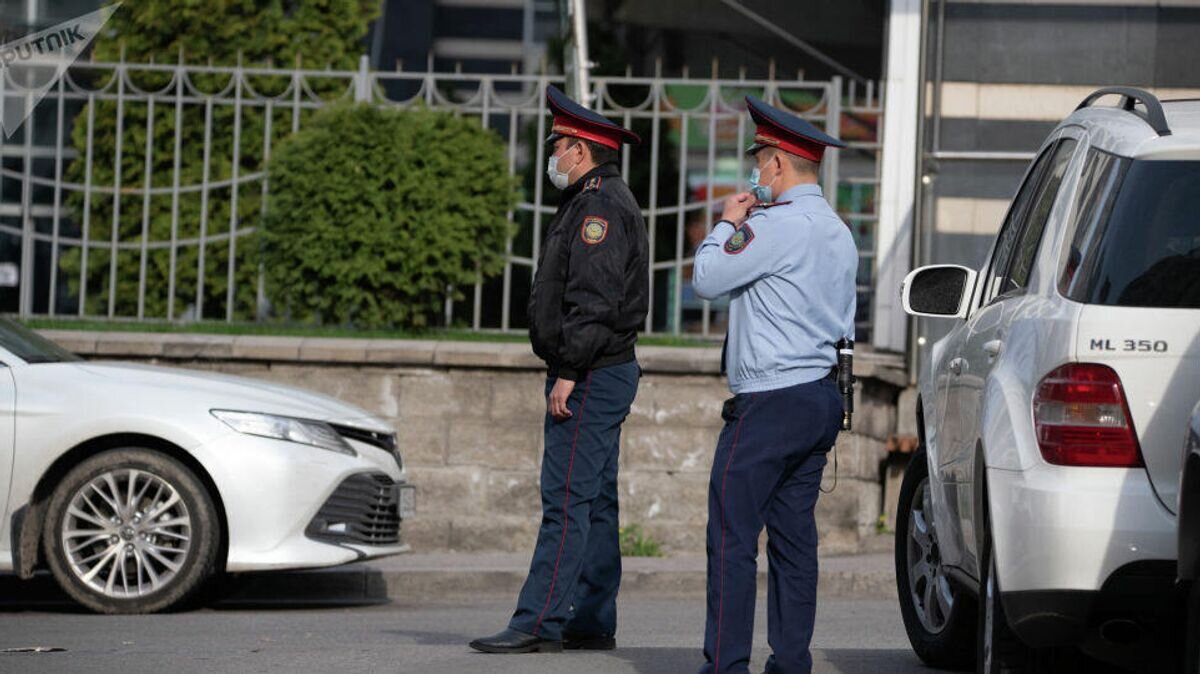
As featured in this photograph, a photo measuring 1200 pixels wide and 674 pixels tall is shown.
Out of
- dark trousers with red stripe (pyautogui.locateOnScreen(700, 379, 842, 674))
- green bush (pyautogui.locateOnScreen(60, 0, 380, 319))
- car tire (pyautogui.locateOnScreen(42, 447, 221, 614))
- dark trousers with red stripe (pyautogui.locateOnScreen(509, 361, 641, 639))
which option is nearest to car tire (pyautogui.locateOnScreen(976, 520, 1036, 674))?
dark trousers with red stripe (pyautogui.locateOnScreen(700, 379, 842, 674))

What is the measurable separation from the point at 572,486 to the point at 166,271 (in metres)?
7.03

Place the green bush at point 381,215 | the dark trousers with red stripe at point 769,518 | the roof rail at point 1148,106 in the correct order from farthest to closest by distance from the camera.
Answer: the green bush at point 381,215 → the dark trousers with red stripe at point 769,518 → the roof rail at point 1148,106

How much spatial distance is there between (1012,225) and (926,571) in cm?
127

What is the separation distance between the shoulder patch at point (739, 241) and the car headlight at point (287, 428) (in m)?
3.90

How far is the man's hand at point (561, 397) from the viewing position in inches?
273

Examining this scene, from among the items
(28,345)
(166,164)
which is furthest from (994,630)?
(166,164)

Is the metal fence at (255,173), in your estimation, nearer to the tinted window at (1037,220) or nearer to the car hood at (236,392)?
the car hood at (236,392)

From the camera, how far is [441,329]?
12.6 meters

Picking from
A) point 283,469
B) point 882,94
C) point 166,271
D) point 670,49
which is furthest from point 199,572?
point 670,49

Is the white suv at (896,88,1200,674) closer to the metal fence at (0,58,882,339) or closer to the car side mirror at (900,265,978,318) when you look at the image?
the car side mirror at (900,265,978,318)

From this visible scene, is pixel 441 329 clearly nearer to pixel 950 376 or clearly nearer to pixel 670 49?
pixel 670 49

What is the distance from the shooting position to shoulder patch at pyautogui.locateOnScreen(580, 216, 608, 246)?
6945 millimetres

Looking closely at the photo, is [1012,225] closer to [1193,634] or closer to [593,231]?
[593,231]

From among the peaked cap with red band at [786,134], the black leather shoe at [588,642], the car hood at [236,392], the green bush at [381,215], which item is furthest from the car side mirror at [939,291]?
the green bush at [381,215]
